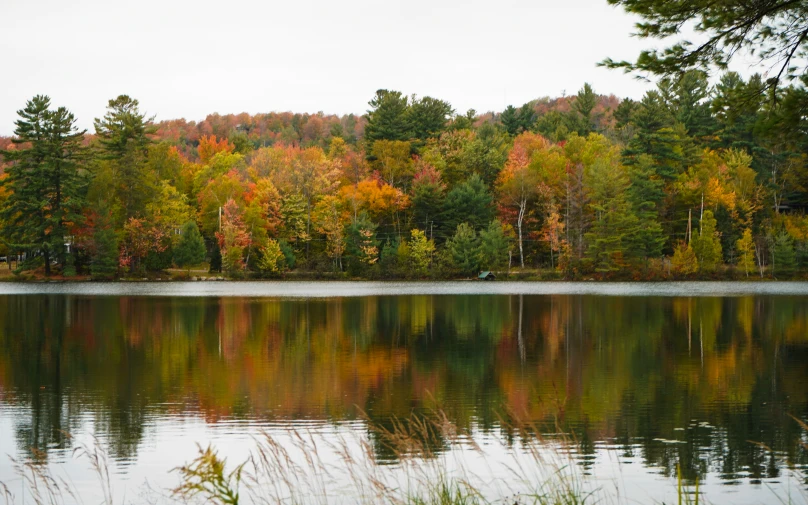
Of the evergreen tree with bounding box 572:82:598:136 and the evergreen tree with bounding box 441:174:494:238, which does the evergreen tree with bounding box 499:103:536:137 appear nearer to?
the evergreen tree with bounding box 572:82:598:136

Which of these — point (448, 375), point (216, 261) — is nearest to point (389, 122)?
point (216, 261)

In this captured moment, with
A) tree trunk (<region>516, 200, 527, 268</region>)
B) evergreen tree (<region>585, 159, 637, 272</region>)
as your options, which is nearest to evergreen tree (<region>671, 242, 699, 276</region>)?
evergreen tree (<region>585, 159, 637, 272</region>)

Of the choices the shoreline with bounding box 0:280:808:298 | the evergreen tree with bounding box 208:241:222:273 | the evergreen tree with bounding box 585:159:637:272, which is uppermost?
the evergreen tree with bounding box 585:159:637:272

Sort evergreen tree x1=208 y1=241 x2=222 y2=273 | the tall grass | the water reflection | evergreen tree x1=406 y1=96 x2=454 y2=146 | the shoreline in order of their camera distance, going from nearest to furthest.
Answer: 1. the tall grass
2. the water reflection
3. the shoreline
4. evergreen tree x1=208 y1=241 x2=222 y2=273
5. evergreen tree x1=406 y1=96 x2=454 y2=146

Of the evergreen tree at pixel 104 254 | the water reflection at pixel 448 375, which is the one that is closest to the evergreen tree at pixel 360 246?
the evergreen tree at pixel 104 254

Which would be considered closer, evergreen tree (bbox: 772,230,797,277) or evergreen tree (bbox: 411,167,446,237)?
evergreen tree (bbox: 772,230,797,277)

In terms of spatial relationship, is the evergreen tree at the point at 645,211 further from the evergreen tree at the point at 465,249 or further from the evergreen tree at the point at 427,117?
the evergreen tree at the point at 427,117

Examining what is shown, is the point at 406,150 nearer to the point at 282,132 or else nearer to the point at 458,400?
the point at 282,132

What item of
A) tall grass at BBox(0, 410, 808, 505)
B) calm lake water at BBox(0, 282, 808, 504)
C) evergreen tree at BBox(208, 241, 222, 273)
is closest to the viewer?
tall grass at BBox(0, 410, 808, 505)

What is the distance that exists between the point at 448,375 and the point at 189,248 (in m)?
60.2

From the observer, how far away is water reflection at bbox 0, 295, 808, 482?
12.4 m

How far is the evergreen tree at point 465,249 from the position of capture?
75.4m

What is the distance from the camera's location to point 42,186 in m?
70.0

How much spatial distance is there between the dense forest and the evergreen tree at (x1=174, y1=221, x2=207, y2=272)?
0.40ft
